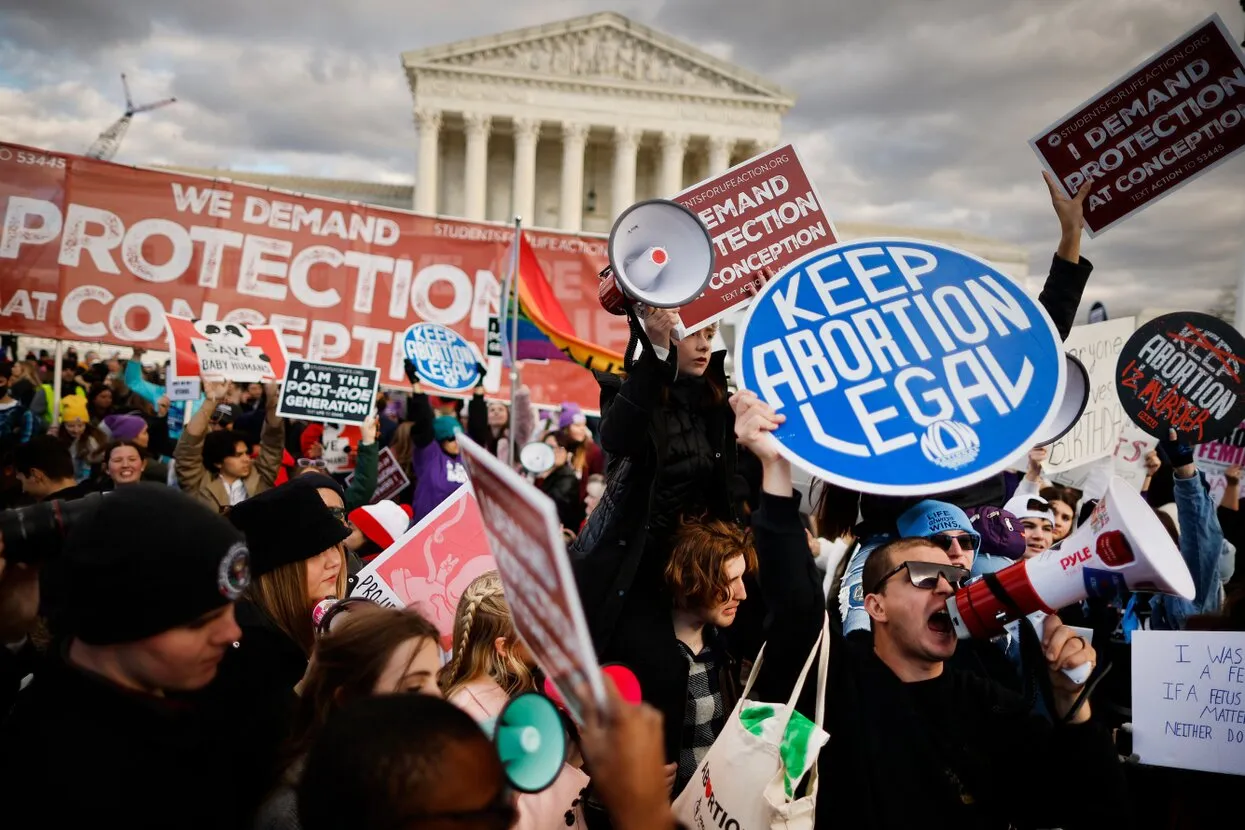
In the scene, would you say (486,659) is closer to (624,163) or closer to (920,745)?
(920,745)

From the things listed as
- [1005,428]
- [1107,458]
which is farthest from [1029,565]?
[1107,458]

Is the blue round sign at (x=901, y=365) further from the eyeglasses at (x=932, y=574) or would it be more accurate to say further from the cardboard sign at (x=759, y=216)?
the cardboard sign at (x=759, y=216)

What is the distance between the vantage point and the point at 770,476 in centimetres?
187

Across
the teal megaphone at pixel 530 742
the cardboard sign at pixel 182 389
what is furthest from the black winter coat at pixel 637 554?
the cardboard sign at pixel 182 389

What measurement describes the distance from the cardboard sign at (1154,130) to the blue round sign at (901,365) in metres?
1.04

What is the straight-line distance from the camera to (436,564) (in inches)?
125

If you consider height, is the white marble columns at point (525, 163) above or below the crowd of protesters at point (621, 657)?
above

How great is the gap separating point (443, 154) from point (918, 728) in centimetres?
5860

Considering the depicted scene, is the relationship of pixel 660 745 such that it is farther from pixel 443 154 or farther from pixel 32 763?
pixel 443 154

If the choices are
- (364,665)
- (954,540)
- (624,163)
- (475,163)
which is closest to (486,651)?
(364,665)

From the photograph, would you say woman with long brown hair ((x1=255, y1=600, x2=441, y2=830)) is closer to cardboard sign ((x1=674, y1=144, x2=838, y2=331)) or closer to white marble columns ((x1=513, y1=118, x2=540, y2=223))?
cardboard sign ((x1=674, y1=144, x2=838, y2=331))

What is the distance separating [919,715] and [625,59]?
192ft

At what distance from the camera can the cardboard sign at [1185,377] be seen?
3.69 m

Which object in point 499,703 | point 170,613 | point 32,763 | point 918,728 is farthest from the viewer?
point 499,703
